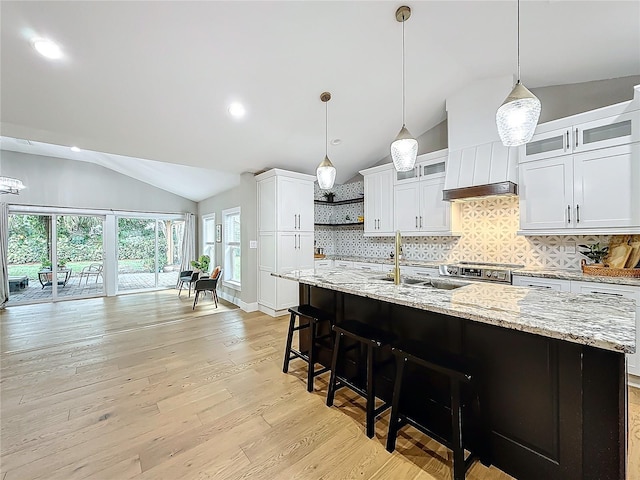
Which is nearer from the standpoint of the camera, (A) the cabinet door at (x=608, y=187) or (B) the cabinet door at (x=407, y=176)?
(A) the cabinet door at (x=608, y=187)

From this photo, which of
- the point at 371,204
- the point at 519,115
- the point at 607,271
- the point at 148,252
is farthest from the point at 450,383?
the point at 148,252

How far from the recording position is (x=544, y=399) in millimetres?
1420

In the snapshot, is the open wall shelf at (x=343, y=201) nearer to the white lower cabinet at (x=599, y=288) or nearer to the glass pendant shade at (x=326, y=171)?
the glass pendant shade at (x=326, y=171)

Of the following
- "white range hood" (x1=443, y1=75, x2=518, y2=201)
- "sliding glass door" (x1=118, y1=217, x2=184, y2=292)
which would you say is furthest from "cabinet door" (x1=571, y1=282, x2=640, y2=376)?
"sliding glass door" (x1=118, y1=217, x2=184, y2=292)

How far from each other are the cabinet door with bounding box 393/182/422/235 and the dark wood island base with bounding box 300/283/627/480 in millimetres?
2689

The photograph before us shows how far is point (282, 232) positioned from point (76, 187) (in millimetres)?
5362

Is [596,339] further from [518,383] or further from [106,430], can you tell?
[106,430]

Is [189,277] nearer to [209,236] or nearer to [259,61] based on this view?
[209,236]

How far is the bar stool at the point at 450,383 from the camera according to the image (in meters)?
1.43

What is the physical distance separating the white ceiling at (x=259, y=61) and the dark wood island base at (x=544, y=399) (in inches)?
104

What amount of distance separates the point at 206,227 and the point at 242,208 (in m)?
3.07

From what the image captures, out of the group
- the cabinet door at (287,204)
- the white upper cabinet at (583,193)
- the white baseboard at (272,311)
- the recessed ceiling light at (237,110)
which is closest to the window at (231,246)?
the white baseboard at (272,311)

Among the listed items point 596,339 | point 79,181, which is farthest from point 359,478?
point 79,181

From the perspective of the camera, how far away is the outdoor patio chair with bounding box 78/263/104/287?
21.7 ft
